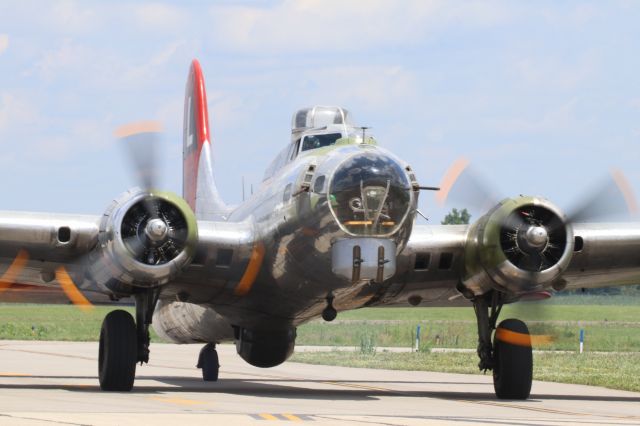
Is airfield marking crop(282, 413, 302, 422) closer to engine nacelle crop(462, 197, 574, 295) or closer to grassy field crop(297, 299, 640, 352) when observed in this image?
engine nacelle crop(462, 197, 574, 295)

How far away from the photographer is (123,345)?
1853cm

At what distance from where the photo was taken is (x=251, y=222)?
19.3m

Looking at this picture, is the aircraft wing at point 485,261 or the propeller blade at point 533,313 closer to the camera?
the aircraft wing at point 485,261

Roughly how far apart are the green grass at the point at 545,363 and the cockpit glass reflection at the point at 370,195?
9314 mm

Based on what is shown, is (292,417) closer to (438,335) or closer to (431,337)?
(438,335)

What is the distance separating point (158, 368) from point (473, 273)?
46.6 feet

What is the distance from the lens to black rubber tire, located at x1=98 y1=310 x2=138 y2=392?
18.4m

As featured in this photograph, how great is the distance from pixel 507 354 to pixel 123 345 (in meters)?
5.87

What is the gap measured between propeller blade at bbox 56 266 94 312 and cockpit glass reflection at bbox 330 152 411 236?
5.18 meters

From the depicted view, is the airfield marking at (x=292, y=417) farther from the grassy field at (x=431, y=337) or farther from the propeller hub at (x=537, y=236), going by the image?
the grassy field at (x=431, y=337)

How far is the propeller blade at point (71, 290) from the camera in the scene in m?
19.6

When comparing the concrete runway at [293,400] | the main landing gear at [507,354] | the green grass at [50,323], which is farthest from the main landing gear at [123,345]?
the green grass at [50,323]

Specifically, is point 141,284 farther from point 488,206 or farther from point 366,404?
point 488,206

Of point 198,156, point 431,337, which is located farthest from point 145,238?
point 431,337
